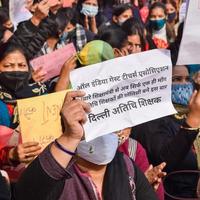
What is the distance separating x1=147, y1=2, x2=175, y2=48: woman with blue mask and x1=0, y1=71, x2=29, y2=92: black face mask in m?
2.21

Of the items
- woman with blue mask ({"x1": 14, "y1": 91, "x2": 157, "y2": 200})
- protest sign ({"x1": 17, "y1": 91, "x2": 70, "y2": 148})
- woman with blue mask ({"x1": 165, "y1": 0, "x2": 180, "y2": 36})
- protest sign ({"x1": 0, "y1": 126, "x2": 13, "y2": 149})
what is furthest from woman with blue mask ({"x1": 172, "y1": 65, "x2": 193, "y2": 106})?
woman with blue mask ({"x1": 165, "y1": 0, "x2": 180, "y2": 36})

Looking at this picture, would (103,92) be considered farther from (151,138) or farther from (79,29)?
(79,29)

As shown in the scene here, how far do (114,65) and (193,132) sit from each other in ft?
2.51

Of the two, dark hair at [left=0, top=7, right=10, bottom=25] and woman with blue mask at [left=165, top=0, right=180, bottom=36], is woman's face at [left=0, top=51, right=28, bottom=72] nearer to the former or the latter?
dark hair at [left=0, top=7, right=10, bottom=25]

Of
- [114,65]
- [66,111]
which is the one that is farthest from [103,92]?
[66,111]

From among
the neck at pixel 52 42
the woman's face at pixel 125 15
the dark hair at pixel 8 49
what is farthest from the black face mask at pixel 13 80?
the woman's face at pixel 125 15

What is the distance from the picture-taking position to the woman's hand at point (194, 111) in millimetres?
2693

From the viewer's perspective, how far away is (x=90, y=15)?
4895mm

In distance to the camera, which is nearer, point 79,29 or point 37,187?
point 37,187

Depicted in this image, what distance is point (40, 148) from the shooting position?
2242mm

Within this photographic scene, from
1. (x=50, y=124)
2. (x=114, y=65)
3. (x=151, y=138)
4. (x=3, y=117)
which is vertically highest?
(x=114, y=65)

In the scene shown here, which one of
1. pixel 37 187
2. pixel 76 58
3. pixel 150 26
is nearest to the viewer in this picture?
pixel 37 187

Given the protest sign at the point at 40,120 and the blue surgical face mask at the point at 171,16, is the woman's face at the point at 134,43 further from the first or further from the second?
the protest sign at the point at 40,120

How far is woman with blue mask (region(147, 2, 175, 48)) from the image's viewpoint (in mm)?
5336
